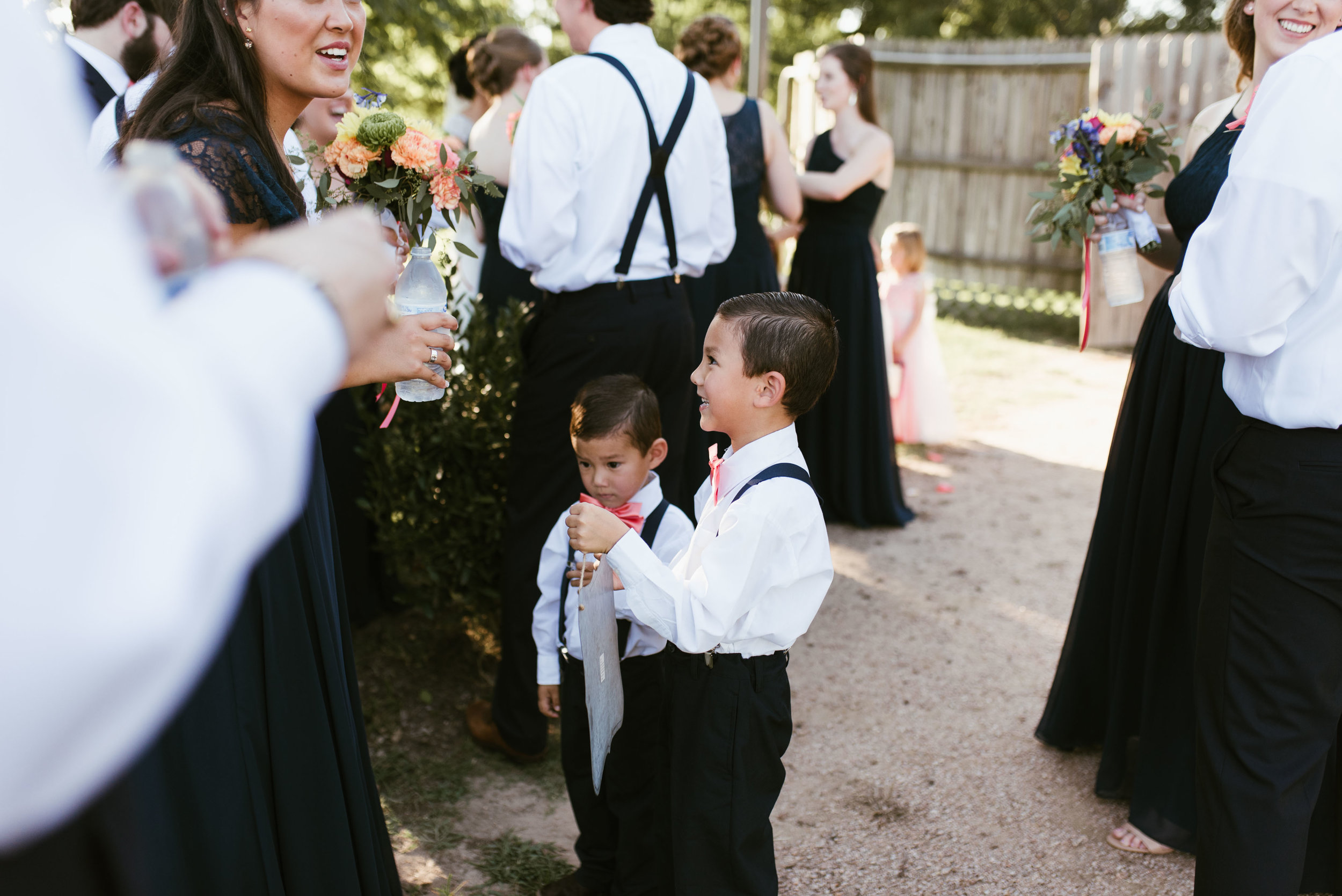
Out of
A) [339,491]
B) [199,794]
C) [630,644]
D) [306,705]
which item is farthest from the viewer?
[339,491]

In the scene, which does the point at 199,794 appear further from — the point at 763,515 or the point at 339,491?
the point at 339,491

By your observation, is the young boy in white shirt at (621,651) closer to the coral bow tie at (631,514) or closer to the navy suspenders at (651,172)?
the coral bow tie at (631,514)

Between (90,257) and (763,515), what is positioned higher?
(90,257)

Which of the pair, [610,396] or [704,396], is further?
[610,396]

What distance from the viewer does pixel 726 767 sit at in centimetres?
215

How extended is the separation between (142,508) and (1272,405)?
2.10m

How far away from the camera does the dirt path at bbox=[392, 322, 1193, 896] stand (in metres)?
2.96

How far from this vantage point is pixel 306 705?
1848 mm

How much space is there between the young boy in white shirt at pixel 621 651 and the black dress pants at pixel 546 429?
640 millimetres

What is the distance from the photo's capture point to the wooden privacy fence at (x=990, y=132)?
35.2ft

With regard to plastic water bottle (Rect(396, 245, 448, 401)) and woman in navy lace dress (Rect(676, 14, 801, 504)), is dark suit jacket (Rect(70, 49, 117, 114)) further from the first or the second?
woman in navy lace dress (Rect(676, 14, 801, 504))

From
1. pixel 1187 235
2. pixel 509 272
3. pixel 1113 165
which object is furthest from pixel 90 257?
pixel 509 272

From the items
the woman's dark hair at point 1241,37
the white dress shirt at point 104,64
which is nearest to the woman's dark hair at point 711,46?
the white dress shirt at point 104,64

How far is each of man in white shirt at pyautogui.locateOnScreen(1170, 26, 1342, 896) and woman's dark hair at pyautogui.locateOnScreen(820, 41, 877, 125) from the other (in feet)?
12.5
